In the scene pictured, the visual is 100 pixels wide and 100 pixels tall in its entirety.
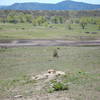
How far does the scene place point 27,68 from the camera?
22.2m

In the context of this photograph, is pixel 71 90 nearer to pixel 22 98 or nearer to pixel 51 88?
pixel 51 88

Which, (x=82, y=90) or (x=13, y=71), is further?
(x=13, y=71)

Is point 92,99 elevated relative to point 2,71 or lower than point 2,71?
elevated

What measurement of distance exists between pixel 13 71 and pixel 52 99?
11.7 metres

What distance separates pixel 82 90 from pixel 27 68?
39.1 feet

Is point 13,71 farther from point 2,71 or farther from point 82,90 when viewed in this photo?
point 82,90

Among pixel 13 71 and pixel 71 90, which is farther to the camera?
pixel 13 71

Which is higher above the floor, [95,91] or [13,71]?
[95,91]

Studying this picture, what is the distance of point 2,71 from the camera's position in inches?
829

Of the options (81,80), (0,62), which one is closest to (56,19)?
(0,62)

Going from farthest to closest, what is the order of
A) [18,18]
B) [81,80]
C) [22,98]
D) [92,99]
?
[18,18]
[81,80]
[22,98]
[92,99]

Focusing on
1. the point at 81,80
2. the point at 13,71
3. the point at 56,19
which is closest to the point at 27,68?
the point at 13,71

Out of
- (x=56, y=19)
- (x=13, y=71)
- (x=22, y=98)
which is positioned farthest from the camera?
(x=56, y=19)

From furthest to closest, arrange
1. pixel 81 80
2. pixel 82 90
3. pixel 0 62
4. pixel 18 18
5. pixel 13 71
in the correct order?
1. pixel 18 18
2. pixel 0 62
3. pixel 13 71
4. pixel 81 80
5. pixel 82 90
